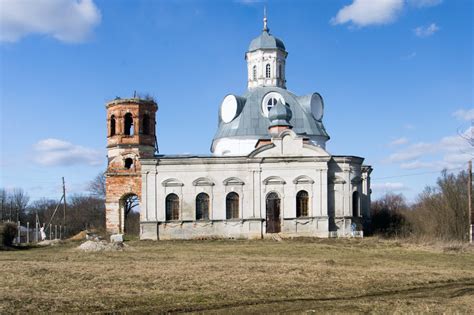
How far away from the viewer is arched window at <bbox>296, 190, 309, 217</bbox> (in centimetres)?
3531

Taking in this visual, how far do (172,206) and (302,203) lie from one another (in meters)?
7.38

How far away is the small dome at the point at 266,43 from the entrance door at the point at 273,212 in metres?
12.8

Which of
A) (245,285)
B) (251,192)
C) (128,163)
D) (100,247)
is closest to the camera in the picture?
(245,285)

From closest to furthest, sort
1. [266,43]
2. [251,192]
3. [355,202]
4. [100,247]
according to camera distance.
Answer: [100,247] < [251,192] < [355,202] < [266,43]

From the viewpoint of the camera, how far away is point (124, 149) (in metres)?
37.7

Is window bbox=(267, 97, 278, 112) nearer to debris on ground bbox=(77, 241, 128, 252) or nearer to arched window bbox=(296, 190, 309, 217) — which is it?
arched window bbox=(296, 190, 309, 217)

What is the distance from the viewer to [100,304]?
1112 cm

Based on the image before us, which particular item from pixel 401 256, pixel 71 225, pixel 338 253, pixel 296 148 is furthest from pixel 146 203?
pixel 71 225

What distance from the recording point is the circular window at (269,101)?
40281mm

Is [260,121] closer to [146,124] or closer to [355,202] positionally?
[146,124]

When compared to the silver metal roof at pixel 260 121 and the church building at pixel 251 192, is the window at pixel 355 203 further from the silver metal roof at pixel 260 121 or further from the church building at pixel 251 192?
the silver metal roof at pixel 260 121

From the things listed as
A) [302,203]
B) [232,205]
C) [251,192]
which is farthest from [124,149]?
[302,203]

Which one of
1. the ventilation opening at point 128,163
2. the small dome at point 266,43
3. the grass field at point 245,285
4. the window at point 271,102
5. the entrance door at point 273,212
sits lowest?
the grass field at point 245,285

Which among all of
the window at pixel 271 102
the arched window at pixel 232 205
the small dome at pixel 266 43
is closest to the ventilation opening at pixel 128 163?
the arched window at pixel 232 205
